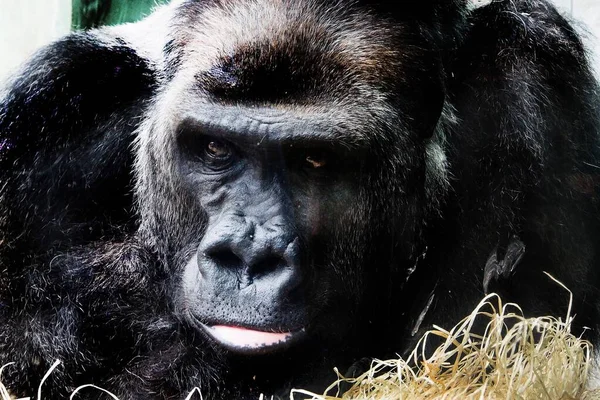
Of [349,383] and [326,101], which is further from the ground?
[326,101]

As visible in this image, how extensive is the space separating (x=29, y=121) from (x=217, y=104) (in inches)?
25.1

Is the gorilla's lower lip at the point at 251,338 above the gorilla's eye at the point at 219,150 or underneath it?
underneath

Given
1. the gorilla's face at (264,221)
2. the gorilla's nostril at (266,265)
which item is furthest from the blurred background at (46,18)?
the gorilla's nostril at (266,265)

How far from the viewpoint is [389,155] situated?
2.25 m

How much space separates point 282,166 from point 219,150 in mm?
197

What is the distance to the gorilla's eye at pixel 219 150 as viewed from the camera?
2129 mm

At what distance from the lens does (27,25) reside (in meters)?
2.05

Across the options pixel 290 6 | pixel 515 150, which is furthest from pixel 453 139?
pixel 290 6

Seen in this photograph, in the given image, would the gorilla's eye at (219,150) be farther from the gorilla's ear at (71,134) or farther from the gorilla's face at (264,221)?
the gorilla's ear at (71,134)

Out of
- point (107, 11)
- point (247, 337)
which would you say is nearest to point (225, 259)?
point (247, 337)

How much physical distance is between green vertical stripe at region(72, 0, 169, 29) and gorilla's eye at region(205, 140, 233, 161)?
0.42m

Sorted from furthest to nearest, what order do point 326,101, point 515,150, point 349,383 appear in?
point 515,150, point 349,383, point 326,101

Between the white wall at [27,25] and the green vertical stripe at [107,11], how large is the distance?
0.03 m

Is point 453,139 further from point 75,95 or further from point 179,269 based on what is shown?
point 75,95
